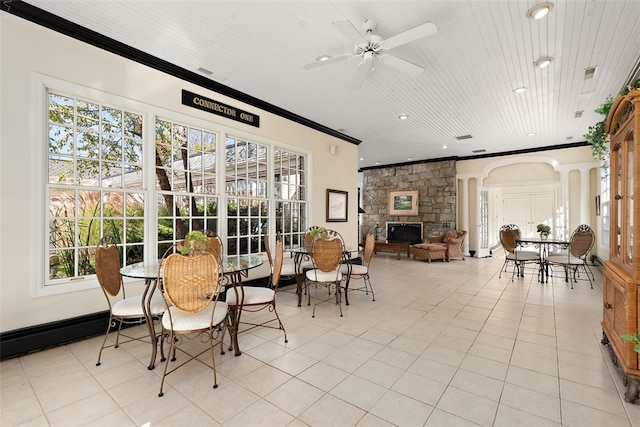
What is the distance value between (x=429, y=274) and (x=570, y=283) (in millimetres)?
2441

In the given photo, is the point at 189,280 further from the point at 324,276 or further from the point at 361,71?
the point at 361,71

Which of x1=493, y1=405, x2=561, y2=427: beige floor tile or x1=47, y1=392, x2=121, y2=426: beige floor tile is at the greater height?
x1=47, y1=392, x2=121, y2=426: beige floor tile

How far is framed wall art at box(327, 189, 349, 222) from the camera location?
244 inches

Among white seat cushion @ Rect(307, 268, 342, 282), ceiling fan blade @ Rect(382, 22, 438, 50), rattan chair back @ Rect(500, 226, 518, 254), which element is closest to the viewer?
ceiling fan blade @ Rect(382, 22, 438, 50)

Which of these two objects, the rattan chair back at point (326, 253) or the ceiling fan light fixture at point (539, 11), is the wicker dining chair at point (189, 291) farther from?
the ceiling fan light fixture at point (539, 11)

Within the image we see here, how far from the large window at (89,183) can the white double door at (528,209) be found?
1298 centimetres

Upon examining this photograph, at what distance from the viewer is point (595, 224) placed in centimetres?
705

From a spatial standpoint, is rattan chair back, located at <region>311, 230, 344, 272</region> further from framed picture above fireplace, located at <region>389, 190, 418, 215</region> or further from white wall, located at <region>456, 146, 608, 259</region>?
framed picture above fireplace, located at <region>389, 190, 418, 215</region>

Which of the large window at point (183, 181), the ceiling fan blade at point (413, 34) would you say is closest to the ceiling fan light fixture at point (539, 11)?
the ceiling fan blade at point (413, 34)

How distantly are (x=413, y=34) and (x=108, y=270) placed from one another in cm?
333

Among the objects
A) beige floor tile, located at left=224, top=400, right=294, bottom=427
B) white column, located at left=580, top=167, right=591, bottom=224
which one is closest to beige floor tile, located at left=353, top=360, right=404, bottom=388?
beige floor tile, located at left=224, top=400, right=294, bottom=427

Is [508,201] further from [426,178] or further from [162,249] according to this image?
[162,249]

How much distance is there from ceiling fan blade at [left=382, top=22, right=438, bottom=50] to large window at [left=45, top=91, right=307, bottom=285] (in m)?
2.68

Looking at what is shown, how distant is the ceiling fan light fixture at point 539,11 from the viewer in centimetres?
248
